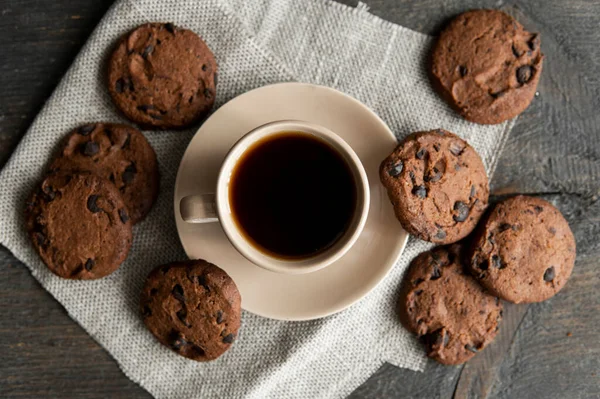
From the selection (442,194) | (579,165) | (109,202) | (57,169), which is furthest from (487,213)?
(57,169)

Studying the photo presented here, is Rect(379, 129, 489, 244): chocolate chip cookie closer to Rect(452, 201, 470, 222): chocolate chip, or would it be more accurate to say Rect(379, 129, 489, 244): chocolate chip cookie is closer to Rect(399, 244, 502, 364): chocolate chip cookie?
Rect(452, 201, 470, 222): chocolate chip

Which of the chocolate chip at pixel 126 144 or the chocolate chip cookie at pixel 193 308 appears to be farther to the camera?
the chocolate chip at pixel 126 144

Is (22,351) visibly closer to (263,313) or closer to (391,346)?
(263,313)

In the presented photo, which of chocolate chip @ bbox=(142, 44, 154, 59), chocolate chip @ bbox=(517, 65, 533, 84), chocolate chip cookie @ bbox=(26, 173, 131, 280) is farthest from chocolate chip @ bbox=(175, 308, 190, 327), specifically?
chocolate chip @ bbox=(517, 65, 533, 84)

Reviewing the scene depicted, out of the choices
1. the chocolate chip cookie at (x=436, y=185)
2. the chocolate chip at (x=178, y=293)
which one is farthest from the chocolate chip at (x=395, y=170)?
the chocolate chip at (x=178, y=293)

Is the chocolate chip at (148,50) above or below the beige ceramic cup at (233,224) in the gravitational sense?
above

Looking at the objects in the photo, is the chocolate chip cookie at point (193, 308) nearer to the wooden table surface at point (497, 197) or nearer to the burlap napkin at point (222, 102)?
the burlap napkin at point (222, 102)
